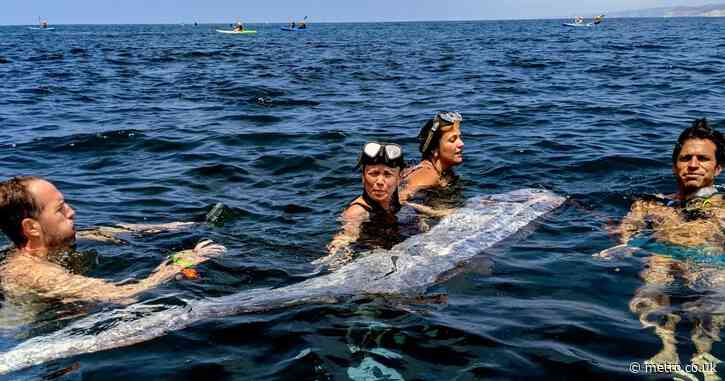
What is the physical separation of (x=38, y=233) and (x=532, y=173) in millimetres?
7401

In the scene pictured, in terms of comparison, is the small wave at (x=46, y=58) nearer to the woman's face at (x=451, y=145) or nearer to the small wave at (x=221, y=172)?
the small wave at (x=221, y=172)

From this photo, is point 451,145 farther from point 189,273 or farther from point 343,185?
point 189,273

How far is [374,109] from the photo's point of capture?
17.0 meters

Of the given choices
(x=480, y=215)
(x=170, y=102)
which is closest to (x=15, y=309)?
(x=480, y=215)

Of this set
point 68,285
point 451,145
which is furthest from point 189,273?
point 451,145

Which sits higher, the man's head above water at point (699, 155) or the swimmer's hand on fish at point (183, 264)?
the man's head above water at point (699, 155)

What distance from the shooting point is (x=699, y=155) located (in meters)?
7.01

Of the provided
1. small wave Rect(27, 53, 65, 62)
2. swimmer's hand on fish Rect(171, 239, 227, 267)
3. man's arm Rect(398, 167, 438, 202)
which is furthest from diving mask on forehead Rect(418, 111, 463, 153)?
small wave Rect(27, 53, 65, 62)

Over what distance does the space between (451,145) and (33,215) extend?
5570mm

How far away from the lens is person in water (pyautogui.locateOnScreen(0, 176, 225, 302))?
5.47 m

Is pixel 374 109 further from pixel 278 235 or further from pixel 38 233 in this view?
pixel 38 233

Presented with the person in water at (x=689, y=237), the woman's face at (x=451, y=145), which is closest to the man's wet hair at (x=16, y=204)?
the person in water at (x=689, y=237)

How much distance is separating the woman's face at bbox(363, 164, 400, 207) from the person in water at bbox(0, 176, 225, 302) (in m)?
2.35

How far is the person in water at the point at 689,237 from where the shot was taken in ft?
15.3
